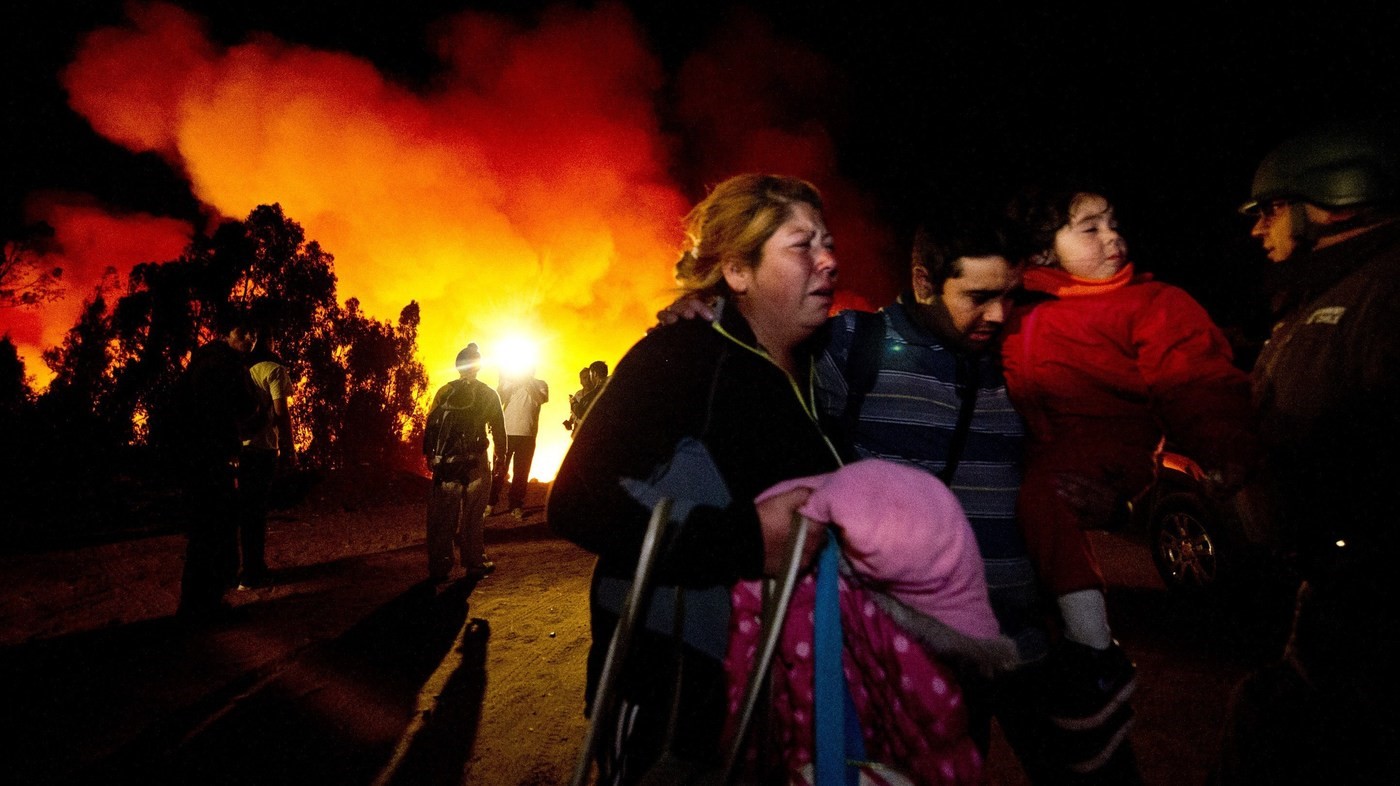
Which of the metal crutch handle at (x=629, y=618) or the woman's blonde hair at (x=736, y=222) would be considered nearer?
the metal crutch handle at (x=629, y=618)

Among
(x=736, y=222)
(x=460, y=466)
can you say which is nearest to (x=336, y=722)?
(x=460, y=466)

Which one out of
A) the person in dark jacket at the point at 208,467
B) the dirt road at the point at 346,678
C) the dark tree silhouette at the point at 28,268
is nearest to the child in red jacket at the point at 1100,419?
the dirt road at the point at 346,678

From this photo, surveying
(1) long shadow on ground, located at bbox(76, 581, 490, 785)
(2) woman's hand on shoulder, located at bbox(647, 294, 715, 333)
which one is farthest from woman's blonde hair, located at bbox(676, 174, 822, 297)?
(1) long shadow on ground, located at bbox(76, 581, 490, 785)

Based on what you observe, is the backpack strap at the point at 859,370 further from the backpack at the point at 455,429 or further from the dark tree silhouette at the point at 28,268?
the dark tree silhouette at the point at 28,268

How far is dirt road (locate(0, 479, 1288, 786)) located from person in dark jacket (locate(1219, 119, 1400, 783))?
1.64m

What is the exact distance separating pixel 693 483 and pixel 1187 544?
19.7 feet

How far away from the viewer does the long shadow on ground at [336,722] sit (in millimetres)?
2834

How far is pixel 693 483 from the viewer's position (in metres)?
1.23

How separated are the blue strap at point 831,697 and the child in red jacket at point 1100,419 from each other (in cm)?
112

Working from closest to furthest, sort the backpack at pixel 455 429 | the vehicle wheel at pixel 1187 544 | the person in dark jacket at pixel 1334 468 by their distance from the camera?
1. the person in dark jacket at pixel 1334 468
2. the vehicle wheel at pixel 1187 544
3. the backpack at pixel 455 429

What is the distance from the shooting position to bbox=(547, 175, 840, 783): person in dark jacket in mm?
1148

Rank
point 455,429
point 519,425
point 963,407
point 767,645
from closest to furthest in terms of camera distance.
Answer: point 767,645
point 963,407
point 455,429
point 519,425

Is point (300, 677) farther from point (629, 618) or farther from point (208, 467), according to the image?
point (629, 618)

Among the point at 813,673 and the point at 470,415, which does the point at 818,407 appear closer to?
the point at 813,673
